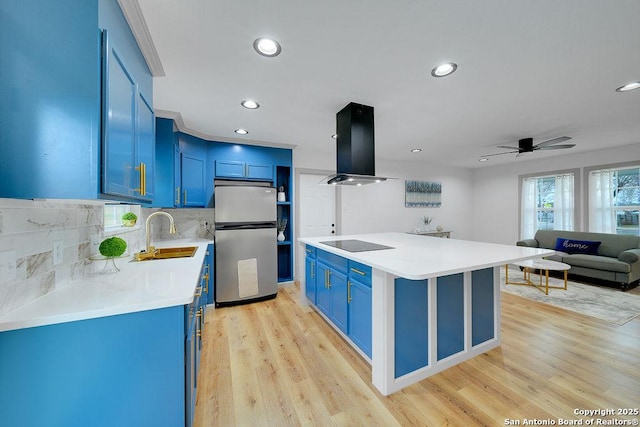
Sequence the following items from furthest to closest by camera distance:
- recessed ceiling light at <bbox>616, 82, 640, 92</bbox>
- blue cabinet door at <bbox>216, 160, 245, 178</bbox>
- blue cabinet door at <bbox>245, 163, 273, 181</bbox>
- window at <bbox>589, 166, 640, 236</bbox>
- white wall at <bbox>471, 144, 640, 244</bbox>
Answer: white wall at <bbox>471, 144, 640, 244</bbox>, window at <bbox>589, 166, 640, 236</bbox>, blue cabinet door at <bbox>245, 163, 273, 181</bbox>, blue cabinet door at <bbox>216, 160, 245, 178</bbox>, recessed ceiling light at <bbox>616, 82, 640, 92</bbox>

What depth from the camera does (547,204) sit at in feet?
17.1

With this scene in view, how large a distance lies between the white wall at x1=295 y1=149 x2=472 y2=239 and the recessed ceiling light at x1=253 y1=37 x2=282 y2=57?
2.68 metres

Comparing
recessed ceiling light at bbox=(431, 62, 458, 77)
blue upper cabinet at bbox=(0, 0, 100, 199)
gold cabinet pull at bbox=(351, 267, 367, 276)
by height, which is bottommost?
gold cabinet pull at bbox=(351, 267, 367, 276)

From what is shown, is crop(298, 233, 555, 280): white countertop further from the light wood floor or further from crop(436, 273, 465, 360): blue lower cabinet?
the light wood floor

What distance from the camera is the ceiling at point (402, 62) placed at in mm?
1312

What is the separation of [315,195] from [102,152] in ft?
11.9

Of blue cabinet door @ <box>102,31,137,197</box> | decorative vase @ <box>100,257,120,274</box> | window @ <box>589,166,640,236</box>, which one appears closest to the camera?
blue cabinet door @ <box>102,31,137,197</box>

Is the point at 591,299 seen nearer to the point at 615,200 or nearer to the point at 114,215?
the point at 615,200

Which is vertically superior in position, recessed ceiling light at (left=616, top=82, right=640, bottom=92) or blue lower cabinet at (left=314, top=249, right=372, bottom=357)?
recessed ceiling light at (left=616, top=82, right=640, bottom=92)

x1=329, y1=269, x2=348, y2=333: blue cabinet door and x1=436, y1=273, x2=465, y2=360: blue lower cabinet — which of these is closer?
x1=436, y1=273, x2=465, y2=360: blue lower cabinet

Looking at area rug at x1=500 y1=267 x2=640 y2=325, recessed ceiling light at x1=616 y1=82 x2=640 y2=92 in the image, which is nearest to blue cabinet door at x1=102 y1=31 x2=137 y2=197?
recessed ceiling light at x1=616 y1=82 x2=640 y2=92

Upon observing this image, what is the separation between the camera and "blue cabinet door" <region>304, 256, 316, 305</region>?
2947 mm

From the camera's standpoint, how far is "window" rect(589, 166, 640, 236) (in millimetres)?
4215

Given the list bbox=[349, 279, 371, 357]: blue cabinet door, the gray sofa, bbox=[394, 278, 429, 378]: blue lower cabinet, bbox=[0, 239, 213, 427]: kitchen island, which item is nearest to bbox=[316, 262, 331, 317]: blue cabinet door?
bbox=[349, 279, 371, 357]: blue cabinet door
